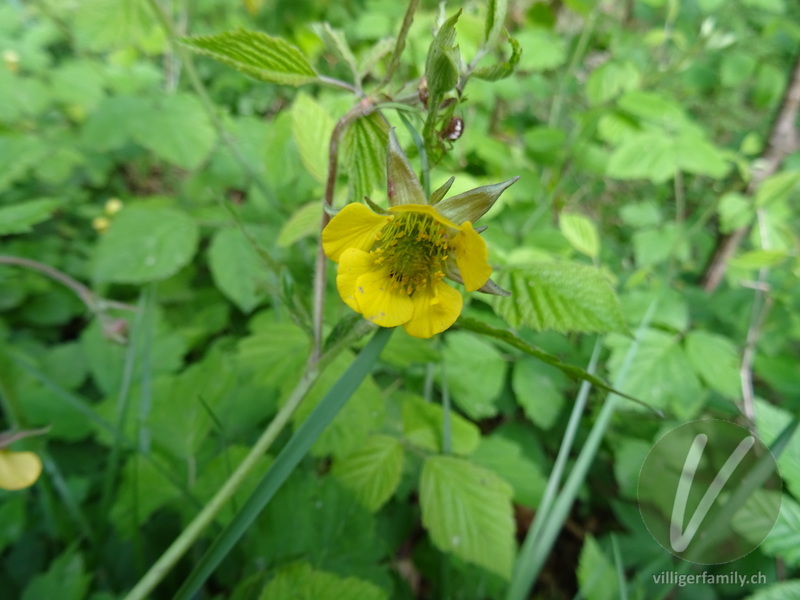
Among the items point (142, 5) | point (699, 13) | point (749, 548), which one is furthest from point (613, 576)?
point (699, 13)

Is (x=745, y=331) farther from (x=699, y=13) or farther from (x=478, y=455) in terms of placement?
(x=699, y=13)

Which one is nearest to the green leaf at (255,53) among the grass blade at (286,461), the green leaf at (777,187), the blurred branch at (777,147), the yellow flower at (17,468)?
the grass blade at (286,461)

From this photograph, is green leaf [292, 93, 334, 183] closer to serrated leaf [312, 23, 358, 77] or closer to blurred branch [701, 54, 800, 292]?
serrated leaf [312, 23, 358, 77]

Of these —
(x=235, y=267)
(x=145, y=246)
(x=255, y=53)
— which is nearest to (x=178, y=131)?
(x=145, y=246)

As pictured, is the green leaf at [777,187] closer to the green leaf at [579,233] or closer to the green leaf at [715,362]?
the green leaf at [715,362]

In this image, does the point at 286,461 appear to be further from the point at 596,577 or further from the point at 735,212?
the point at 735,212

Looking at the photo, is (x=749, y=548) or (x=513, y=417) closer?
(x=749, y=548)

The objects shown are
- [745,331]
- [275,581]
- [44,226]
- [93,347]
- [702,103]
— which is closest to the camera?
[275,581]
